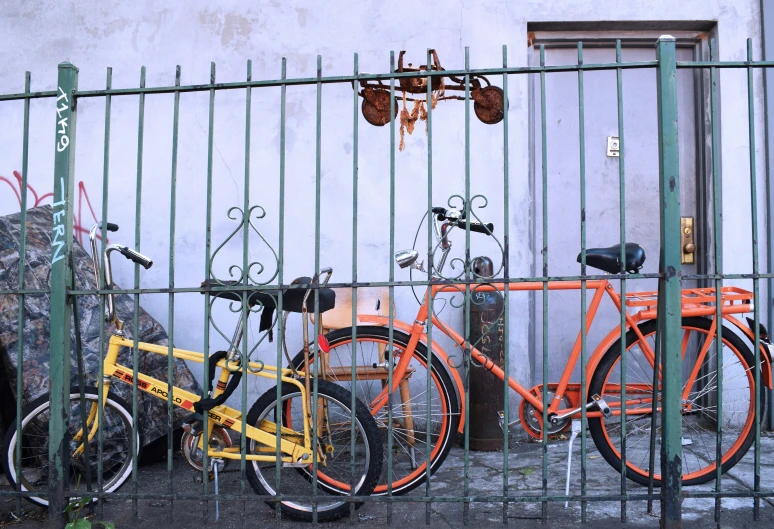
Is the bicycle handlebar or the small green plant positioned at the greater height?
the bicycle handlebar

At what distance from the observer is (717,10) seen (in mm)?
4852

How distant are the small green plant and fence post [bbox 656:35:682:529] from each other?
7.84 feet

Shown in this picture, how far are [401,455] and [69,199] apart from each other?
2.44 meters

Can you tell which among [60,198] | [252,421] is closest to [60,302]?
[60,198]

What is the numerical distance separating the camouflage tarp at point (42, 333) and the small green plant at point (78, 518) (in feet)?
2.46

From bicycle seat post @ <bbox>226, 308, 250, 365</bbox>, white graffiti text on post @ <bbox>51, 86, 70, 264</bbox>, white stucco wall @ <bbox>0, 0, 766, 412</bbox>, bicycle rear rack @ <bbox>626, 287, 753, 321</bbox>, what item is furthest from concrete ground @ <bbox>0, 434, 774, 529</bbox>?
white graffiti text on post @ <bbox>51, 86, 70, 264</bbox>

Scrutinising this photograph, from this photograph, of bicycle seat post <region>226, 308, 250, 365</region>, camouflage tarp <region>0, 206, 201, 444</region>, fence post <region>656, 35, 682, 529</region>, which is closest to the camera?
fence post <region>656, 35, 682, 529</region>

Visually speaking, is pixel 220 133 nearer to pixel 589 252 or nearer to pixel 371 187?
pixel 371 187

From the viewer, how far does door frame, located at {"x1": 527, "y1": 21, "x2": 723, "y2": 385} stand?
492cm

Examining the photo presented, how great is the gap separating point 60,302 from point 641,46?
4086 mm

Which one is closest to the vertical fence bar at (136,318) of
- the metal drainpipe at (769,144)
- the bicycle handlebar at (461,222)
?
the bicycle handlebar at (461,222)

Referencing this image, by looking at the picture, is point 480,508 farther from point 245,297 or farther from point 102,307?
point 102,307

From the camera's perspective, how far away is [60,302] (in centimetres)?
320

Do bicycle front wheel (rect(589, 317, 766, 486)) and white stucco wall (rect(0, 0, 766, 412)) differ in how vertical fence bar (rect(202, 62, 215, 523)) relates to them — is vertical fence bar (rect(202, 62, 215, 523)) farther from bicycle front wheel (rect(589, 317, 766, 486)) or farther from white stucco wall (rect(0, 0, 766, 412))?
bicycle front wheel (rect(589, 317, 766, 486))
